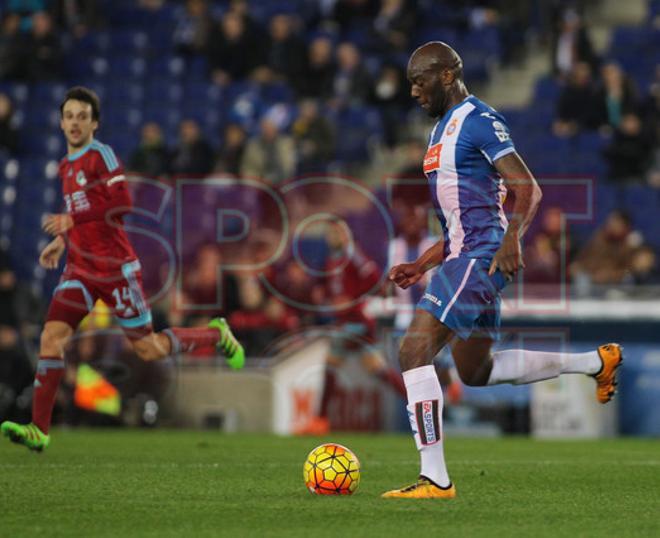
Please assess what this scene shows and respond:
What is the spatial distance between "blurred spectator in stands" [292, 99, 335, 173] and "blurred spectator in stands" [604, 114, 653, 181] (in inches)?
117

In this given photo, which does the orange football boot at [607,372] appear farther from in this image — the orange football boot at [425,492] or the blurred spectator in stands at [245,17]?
the blurred spectator in stands at [245,17]

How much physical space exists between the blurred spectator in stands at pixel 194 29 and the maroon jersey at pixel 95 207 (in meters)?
9.83

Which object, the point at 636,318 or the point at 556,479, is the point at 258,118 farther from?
the point at 556,479

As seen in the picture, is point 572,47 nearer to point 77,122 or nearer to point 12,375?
point 12,375

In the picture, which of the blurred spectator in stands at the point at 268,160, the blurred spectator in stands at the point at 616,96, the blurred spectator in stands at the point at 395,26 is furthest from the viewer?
the blurred spectator in stands at the point at 395,26

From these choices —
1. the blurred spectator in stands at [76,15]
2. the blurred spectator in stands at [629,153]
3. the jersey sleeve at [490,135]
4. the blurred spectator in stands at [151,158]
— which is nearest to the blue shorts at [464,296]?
the jersey sleeve at [490,135]

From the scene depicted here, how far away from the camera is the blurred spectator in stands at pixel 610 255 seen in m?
13.2

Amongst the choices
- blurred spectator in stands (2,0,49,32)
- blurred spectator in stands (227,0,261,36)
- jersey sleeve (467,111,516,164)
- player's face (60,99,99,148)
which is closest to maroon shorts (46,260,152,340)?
player's face (60,99,99,148)

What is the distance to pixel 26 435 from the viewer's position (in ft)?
27.0

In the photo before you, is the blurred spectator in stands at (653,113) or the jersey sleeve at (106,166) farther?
the blurred spectator in stands at (653,113)

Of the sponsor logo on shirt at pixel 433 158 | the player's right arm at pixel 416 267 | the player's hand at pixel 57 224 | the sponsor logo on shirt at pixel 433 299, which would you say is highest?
the sponsor logo on shirt at pixel 433 158

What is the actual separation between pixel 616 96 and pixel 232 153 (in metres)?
4.21

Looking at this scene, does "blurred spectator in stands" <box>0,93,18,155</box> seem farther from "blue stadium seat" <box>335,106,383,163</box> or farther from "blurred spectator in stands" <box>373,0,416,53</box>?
"blurred spectator in stands" <box>373,0,416,53</box>

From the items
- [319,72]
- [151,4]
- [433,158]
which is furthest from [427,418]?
[151,4]
